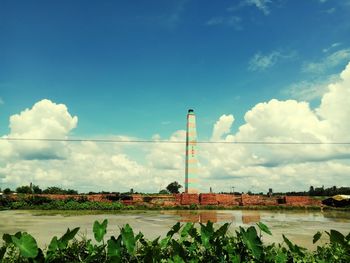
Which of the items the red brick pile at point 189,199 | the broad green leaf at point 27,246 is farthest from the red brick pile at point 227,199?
the broad green leaf at point 27,246

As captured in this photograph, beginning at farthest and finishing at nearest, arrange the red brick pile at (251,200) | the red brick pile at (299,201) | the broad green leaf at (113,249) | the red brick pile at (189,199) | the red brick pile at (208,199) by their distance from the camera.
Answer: the red brick pile at (299,201)
the red brick pile at (251,200)
the red brick pile at (208,199)
the red brick pile at (189,199)
the broad green leaf at (113,249)

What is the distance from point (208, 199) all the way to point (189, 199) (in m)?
1.64

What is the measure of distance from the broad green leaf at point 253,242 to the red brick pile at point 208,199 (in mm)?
28066

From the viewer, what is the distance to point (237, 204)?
31609mm

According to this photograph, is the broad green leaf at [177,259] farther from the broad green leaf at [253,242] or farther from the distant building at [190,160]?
the distant building at [190,160]

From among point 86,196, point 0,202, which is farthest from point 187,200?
point 0,202

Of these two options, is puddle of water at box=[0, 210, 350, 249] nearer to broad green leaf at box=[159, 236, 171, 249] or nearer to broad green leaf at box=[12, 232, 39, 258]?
broad green leaf at box=[159, 236, 171, 249]

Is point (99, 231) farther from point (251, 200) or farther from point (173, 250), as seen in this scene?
point (251, 200)

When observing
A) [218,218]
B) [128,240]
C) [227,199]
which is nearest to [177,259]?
[128,240]

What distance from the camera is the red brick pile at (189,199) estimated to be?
30.5 metres

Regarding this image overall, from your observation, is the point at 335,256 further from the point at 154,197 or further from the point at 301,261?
the point at 154,197

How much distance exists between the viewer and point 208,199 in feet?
101

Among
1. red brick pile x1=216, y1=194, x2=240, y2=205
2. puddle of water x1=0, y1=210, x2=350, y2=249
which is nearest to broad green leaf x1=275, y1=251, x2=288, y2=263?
puddle of water x1=0, y1=210, x2=350, y2=249

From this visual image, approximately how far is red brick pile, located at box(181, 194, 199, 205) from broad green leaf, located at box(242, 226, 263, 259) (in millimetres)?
27872
